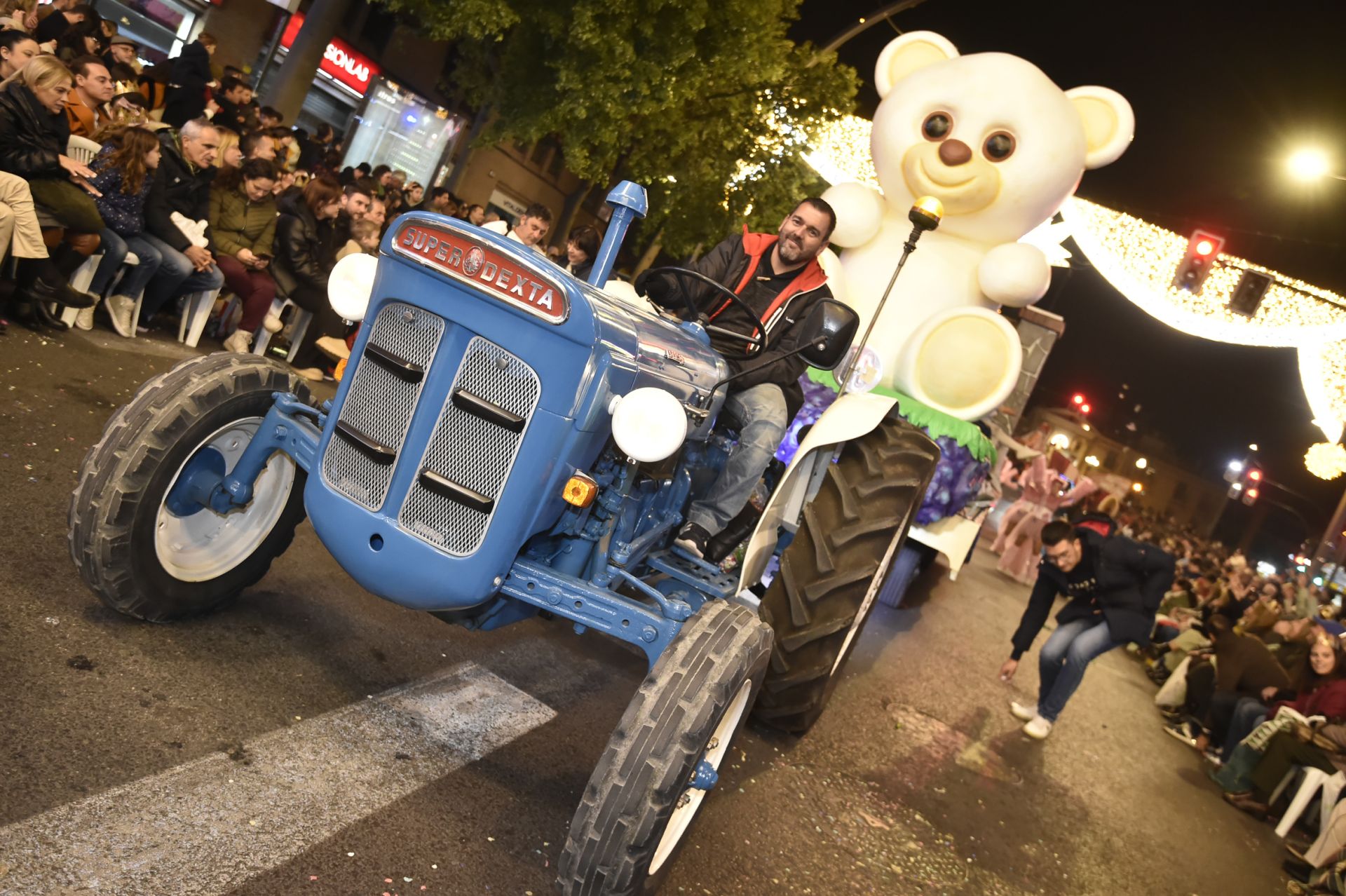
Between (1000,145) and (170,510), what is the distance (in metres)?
5.34

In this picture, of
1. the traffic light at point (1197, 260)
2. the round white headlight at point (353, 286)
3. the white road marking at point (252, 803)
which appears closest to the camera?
the white road marking at point (252, 803)

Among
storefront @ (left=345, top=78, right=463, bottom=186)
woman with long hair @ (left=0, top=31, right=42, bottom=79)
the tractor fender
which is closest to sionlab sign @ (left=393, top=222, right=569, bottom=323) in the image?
the tractor fender

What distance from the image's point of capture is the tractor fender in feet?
13.5

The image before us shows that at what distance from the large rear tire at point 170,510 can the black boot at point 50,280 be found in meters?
3.34

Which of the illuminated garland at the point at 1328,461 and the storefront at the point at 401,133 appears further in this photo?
the storefront at the point at 401,133

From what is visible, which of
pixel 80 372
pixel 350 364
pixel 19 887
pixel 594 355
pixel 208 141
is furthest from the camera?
pixel 208 141

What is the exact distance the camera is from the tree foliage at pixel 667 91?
1145 cm

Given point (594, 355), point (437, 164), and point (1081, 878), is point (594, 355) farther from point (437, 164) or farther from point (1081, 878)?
point (437, 164)

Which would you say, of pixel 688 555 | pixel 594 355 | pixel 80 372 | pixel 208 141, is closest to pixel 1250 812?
pixel 688 555

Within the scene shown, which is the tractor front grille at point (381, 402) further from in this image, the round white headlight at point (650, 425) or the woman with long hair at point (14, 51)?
the woman with long hair at point (14, 51)

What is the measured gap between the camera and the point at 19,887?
6.40 ft

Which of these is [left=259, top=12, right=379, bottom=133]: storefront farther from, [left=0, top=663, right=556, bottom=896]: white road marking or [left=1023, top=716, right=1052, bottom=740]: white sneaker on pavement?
[left=0, top=663, right=556, bottom=896]: white road marking

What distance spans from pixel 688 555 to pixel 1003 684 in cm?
463

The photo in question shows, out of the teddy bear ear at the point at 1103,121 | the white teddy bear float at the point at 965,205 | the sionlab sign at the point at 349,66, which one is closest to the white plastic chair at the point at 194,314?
the white teddy bear float at the point at 965,205
